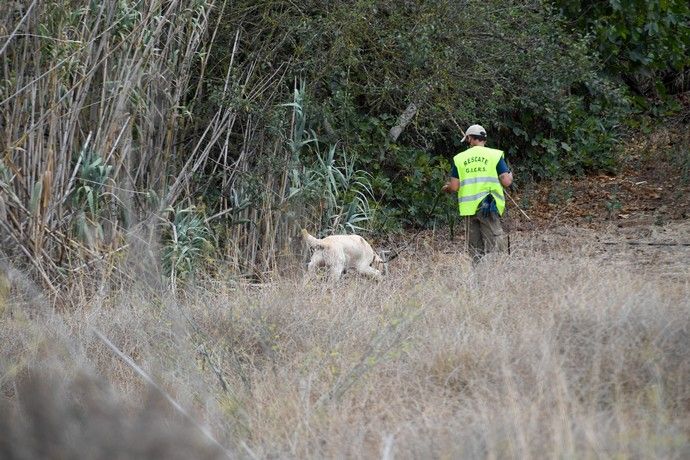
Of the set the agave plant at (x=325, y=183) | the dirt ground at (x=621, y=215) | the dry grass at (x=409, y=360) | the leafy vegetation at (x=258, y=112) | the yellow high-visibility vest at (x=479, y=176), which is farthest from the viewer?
the agave plant at (x=325, y=183)

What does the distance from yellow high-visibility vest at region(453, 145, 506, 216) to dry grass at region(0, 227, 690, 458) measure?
3.26 ft

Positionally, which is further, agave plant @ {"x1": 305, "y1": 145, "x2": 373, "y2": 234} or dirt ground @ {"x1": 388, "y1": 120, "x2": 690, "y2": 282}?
agave plant @ {"x1": 305, "y1": 145, "x2": 373, "y2": 234}

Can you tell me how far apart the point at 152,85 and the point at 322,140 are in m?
2.67

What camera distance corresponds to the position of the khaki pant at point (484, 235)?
33.8 ft

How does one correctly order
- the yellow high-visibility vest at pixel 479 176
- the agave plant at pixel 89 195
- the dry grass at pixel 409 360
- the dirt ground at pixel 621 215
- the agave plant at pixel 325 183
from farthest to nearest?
the agave plant at pixel 325 183 < the dirt ground at pixel 621 215 < the yellow high-visibility vest at pixel 479 176 < the agave plant at pixel 89 195 < the dry grass at pixel 409 360

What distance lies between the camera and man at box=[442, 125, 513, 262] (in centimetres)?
1013

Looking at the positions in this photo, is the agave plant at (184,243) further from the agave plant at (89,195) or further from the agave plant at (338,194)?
the agave plant at (338,194)

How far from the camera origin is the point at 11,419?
4906 millimetres

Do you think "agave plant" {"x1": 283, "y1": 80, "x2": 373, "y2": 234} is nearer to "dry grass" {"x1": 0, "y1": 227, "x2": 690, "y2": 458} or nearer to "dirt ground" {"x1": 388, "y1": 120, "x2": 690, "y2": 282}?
"dirt ground" {"x1": 388, "y1": 120, "x2": 690, "y2": 282}

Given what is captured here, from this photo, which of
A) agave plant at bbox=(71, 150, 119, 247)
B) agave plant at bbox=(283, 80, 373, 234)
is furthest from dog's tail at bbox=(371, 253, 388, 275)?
agave plant at bbox=(71, 150, 119, 247)

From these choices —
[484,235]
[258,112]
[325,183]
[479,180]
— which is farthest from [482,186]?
[258,112]

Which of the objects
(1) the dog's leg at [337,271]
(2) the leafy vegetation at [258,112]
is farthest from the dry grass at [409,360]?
(2) the leafy vegetation at [258,112]

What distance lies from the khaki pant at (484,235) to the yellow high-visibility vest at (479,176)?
145 millimetres

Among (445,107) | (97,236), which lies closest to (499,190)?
(445,107)
